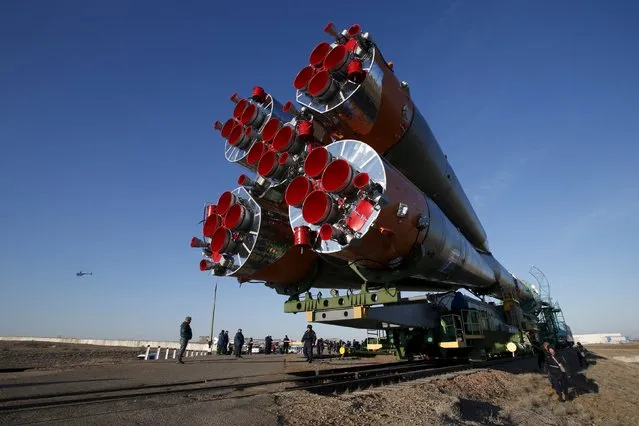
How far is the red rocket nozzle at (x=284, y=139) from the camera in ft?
27.0

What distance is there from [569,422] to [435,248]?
18.5 ft

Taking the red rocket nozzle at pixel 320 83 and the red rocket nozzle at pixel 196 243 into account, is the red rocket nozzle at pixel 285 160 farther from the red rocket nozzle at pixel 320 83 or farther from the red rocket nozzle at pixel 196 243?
the red rocket nozzle at pixel 196 243

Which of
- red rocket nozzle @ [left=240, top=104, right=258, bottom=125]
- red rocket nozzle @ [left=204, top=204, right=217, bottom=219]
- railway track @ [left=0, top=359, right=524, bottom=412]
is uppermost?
red rocket nozzle @ [left=240, top=104, right=258, bottom=125]

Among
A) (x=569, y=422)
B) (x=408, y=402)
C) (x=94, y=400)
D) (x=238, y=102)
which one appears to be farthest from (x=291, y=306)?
(x=569, y=422)

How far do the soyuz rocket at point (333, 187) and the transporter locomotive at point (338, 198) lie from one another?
0.03 metres

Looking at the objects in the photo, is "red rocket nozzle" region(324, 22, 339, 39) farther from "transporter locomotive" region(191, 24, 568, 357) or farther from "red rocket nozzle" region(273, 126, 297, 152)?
"red rocket nozzle" region(273, 126, 297, 152)

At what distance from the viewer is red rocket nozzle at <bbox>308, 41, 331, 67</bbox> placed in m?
8.11

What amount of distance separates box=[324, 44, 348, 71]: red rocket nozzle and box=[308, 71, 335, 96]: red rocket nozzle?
0.56 feet

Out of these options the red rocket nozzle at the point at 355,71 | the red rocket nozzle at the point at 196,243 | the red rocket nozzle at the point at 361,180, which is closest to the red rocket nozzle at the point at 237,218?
the red rocket nozzle at the point at 196,243

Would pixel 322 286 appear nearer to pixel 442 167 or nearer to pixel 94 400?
pixel 442 167

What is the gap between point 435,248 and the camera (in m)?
8.59

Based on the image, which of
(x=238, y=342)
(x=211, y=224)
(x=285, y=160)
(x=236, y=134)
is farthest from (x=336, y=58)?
(x=238, y=342)

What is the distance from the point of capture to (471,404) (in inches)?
319

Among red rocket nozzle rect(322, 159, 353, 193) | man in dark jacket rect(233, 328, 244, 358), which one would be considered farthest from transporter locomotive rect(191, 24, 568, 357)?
man in dark jacket rect(233, 328, 244, 358)
